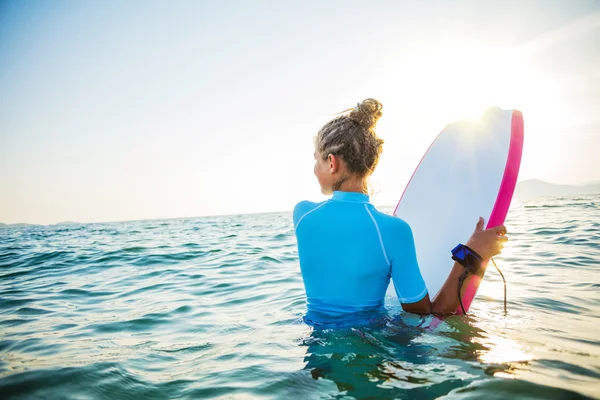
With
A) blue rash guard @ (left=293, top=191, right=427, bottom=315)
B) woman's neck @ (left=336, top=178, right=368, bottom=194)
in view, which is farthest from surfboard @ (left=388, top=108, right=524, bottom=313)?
woman's neck @ (left=336, top=178, right=368, bottom=194)

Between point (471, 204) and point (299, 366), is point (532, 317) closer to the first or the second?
point (471, 204)

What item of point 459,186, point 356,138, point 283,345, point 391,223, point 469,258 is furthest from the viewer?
point 459,186

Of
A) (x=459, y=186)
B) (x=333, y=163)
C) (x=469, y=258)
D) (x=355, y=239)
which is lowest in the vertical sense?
(x=469, y=258)

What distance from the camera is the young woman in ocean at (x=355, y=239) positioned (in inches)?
78.7

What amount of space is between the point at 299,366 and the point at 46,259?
883 centimetres

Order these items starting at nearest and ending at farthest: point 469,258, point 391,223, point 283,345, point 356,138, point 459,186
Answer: point 391,223, point 356,138, point 469,258, point 283,345, point 459,186

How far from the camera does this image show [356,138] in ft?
6.77

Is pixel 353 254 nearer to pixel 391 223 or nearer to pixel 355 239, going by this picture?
pixel 355 239

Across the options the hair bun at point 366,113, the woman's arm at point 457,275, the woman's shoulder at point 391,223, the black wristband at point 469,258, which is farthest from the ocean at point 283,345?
the hair bun at point 366,113

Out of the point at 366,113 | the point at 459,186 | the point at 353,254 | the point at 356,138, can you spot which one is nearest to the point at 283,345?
the point at 353,254

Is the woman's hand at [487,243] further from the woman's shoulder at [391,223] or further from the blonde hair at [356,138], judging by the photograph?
the blonde hair at [356,138]

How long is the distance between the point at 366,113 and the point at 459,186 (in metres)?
1.47

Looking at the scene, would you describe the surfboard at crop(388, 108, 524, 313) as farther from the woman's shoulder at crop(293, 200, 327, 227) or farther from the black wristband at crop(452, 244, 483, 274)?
the woman's shoulder at crop(293, 200, 327, 227)

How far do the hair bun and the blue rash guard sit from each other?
411mm
